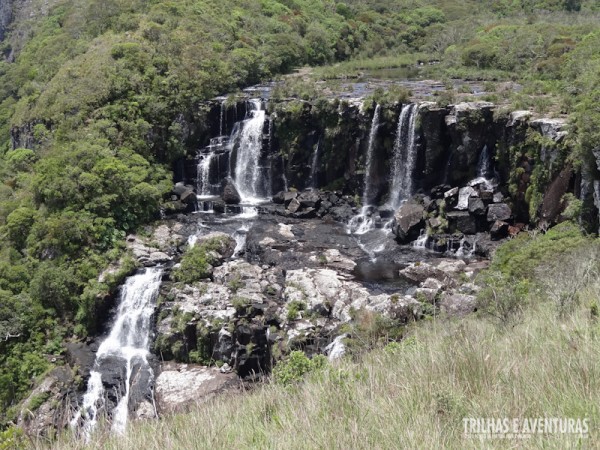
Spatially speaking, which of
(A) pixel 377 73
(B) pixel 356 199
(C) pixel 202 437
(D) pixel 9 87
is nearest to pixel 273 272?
(B) pixel 356 199

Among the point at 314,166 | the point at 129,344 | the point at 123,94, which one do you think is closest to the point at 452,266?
the point at 314,166

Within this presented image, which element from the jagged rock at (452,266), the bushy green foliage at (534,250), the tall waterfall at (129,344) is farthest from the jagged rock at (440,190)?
the tall waterfall at (129,344)

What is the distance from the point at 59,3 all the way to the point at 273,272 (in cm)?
6502

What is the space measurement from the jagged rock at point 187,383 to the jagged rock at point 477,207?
13349mm

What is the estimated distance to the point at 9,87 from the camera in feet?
180

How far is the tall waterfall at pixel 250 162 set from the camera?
3105cm

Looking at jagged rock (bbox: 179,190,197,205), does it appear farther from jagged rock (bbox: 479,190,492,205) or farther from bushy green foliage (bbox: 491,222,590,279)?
bushy green foliage (bbox: 491,222,590,279)

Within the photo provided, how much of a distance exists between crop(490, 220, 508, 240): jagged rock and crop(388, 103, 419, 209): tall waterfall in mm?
5510

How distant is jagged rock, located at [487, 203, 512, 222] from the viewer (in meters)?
22.8

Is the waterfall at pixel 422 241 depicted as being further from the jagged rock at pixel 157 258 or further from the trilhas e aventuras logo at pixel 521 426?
the trilhas e aventuras logo at pixel 521 426

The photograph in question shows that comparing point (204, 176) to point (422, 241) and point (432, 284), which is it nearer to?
point (422, 241)

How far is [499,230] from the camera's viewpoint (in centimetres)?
2241

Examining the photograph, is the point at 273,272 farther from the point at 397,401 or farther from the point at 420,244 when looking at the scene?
the point at 397,401

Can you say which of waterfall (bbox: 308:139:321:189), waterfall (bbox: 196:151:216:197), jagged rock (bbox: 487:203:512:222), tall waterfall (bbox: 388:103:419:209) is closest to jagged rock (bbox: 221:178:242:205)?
waterfall (bbox: 196:151:216:197)
